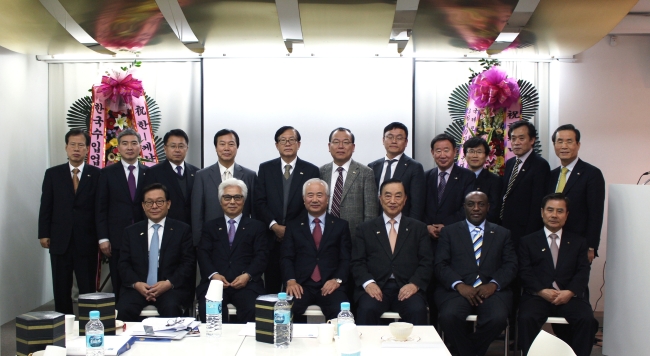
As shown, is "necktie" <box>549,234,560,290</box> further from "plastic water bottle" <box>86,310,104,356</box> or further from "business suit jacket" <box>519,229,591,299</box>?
"plastic water bottle" <box>86,310,104,356</box>

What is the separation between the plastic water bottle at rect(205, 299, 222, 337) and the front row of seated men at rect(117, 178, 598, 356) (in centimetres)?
131

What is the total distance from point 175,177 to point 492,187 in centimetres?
267

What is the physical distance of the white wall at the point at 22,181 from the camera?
604 cm

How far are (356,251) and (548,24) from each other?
260 centimetres

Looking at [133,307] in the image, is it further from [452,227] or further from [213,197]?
[452,227]

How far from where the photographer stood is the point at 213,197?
5184 mm

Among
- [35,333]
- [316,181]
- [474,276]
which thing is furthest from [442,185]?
[35,333]

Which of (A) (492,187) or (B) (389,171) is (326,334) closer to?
(B) (389,171)

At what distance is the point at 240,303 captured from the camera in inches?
179

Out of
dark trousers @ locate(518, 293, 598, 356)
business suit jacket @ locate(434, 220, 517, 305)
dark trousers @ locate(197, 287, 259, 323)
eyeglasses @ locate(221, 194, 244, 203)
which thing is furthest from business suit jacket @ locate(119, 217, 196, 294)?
dark trousers @ locate(518, 293, 598, 356)

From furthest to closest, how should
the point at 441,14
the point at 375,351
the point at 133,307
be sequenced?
the point at 441,14
the point at 133,307
the point at 375,351

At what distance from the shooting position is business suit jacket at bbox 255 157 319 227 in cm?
511

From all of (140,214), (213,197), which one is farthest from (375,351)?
(140,214)

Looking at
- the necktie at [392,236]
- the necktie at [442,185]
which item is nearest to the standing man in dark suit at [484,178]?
the necktie at [442,185]
